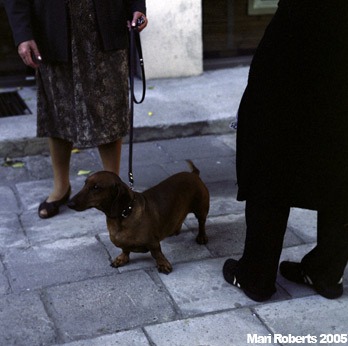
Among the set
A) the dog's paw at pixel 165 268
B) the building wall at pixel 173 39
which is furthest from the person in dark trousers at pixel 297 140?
the building wall at pixel 173 39

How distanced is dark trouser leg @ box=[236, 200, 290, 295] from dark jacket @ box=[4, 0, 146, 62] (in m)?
1.43

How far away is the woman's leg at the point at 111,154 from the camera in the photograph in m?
4.33

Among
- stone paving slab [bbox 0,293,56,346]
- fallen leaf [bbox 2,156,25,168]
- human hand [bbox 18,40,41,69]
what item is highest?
human hand [bbox 18,40,41,69]

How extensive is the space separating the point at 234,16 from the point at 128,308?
202 inches

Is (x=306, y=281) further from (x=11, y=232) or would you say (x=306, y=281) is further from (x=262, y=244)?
(x=11, y=232)

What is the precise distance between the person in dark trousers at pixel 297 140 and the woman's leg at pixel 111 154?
1.23 m

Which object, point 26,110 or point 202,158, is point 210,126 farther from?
point 26,110

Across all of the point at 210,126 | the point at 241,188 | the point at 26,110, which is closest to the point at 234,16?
the point at 210,126

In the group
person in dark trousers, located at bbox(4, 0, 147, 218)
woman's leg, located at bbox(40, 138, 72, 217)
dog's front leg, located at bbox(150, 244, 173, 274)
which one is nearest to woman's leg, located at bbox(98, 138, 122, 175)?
person in dark trousers, located at bbox(4, 0, 147, 218)

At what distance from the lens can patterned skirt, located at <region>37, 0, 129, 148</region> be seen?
4031mm

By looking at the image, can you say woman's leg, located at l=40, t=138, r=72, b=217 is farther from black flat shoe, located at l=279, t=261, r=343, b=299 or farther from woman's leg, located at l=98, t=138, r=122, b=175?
black flat shoe, located at l=279, t=261, r=343, b=299

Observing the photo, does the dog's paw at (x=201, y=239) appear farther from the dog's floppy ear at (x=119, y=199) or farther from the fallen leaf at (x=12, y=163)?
the fallen leaf at (x=12, y=163)

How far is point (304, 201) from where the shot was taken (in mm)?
3215

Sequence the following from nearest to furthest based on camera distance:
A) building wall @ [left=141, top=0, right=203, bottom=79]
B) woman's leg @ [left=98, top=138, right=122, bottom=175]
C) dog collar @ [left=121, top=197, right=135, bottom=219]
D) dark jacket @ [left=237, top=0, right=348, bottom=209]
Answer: dark jacket @ [left=237, top=0, right=348, bottom=209], dog collar @ [left=121, top=197, right=135, bottom=219], woman's leg @ [left=98, top=138, right=122, bottom=175], building wall @ [left=141, top=0, right=203, bottom=79]
